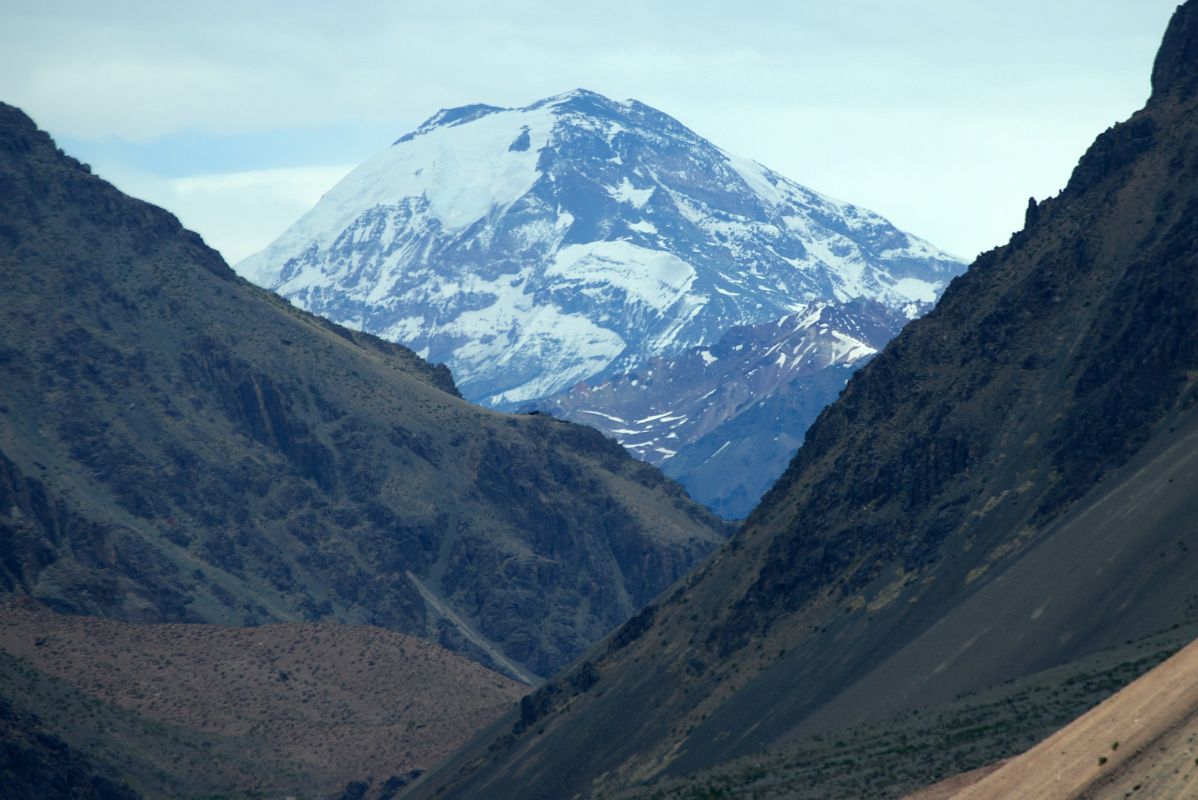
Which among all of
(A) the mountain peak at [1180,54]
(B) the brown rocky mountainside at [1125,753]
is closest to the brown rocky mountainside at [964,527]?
(A) the mountain peak at [1180,54]

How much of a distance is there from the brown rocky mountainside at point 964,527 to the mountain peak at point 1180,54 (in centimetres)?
25

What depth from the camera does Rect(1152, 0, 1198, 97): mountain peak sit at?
17575cm

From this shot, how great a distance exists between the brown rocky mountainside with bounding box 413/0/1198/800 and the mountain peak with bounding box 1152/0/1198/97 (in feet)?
0.83

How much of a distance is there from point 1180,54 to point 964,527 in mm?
50143

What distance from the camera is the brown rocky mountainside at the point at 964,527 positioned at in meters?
131

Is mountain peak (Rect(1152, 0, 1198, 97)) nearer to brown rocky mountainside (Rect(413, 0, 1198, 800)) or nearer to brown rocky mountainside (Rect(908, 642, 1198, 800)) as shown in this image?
brown rocky mountainside (Rect(413, 0, 1198, 800))

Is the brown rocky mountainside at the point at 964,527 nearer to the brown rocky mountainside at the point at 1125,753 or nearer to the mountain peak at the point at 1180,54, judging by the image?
the mountain peak at the point at 1180,54

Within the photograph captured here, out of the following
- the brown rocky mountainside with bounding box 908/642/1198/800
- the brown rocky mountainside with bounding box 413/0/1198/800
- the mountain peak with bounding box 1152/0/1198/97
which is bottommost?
the brown rocky mountainside with bounding box 908/642/1198/800

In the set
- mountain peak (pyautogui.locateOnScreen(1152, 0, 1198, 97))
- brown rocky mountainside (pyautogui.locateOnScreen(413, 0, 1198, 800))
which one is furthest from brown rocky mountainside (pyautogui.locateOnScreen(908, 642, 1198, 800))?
mountain peak (pyautogui.locateOnScreen(1152, 0, 1198, 97))

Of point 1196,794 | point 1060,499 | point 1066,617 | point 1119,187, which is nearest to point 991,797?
point 1196,794

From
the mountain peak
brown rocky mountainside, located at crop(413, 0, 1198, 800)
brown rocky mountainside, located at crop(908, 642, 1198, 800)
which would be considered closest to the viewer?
brown rocky mountainside, located at crop(908, 642, 1198, 800)

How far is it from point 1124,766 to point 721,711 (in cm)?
7855

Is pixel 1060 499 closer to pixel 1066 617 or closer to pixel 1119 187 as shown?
pixel 1066 617

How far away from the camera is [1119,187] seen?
570 feet
